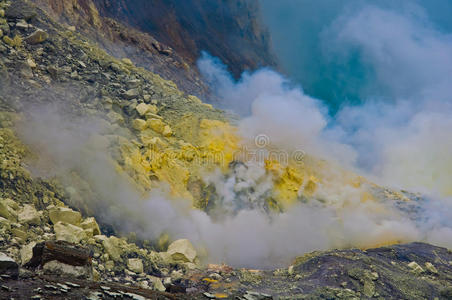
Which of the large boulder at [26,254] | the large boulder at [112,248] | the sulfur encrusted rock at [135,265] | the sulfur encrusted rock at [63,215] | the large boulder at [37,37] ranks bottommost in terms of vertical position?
the large boulder at [26,254]

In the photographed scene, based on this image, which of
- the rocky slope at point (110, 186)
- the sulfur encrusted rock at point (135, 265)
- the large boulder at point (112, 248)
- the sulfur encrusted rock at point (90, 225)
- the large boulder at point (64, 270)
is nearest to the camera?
the large boulder at point (64, 270)

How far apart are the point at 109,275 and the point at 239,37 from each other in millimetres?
39532

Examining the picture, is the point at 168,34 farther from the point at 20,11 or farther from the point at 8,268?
the point at 8,268

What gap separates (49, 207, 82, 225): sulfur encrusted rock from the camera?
28.3ft

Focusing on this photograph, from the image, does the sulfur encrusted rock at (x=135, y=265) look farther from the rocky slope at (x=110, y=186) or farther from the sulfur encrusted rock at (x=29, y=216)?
the sulfur encrusted rock at (x=29, y=216)

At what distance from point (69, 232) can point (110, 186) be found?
3.44 m

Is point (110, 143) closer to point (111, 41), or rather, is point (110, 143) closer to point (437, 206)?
point (111, 41)

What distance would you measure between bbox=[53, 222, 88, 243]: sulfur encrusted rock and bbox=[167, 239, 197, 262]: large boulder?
3.02m

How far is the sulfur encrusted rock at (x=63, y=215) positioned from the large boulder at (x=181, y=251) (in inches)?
115

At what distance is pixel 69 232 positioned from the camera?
26.9 feet

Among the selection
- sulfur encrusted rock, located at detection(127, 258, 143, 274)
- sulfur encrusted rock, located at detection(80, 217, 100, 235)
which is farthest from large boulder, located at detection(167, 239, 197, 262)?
sulfur encrusted rock, located at detection(80, 217, 100, 235)

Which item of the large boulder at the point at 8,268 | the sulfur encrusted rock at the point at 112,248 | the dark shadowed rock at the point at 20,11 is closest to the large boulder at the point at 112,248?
the sulfur encrusted rock at the point at 112,248

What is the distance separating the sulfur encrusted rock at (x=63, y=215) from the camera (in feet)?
28.3

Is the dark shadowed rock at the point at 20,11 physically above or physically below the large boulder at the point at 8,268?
above
